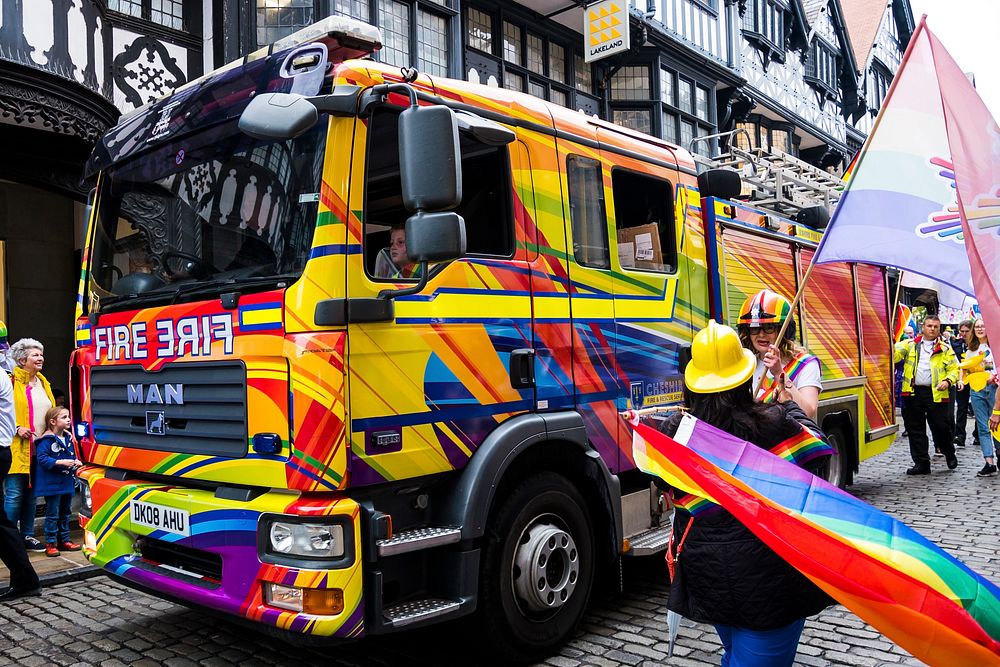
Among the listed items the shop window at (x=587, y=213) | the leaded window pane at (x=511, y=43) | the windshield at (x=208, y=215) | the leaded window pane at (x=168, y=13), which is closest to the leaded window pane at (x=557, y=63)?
the leaded window pane at (x=511, y=43)

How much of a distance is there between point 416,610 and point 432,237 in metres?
1.69

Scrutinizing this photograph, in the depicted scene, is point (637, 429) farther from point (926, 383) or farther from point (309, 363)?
point (926, 383)

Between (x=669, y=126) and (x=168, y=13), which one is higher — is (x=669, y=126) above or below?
above

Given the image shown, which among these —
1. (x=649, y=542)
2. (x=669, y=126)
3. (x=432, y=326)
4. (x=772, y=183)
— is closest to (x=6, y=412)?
(x=432, y=326)

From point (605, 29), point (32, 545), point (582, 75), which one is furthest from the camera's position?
point (582, 75)

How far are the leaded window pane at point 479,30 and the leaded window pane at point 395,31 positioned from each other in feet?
5.91

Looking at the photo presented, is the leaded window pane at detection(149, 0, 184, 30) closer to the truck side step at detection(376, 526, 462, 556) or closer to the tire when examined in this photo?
the truck side step at detection(376, 526, 462, 556)

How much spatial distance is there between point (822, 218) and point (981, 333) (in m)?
3.37

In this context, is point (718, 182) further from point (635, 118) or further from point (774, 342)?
point (635, 118)

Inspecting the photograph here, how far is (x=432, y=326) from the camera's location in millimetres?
3822

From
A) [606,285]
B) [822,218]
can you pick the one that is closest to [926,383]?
[822,218]

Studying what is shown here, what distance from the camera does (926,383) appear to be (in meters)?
10.5

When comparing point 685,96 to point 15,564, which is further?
point 685,96

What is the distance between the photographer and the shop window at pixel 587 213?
15.6ft
